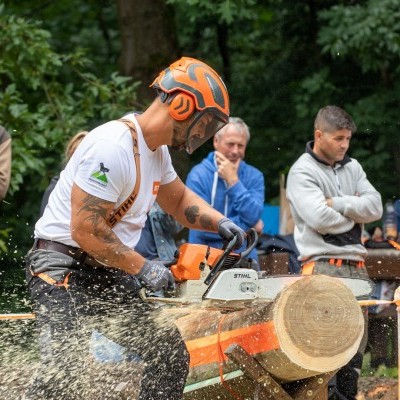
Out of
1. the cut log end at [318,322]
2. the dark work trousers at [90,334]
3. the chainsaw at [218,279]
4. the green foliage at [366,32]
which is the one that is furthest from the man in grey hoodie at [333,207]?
the green foliage at [366,32]

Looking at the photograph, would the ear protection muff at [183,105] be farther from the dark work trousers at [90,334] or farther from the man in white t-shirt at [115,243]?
the dark work trousers at [90,334]

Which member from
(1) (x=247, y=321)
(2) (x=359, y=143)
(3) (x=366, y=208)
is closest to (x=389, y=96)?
(2) (x=359, y=143)

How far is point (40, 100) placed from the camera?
39.0ft

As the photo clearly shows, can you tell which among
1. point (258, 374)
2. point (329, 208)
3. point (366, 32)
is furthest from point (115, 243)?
point (366, 32)

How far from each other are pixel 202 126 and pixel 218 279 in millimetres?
823

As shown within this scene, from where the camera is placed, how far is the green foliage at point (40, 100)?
10633 mm

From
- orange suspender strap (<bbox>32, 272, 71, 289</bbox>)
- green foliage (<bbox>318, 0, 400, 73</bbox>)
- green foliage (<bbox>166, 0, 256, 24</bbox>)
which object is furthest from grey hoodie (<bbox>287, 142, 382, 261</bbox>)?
green foliage (<bbox>166, 0, 256, 24</bbox>)

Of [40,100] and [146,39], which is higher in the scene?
[146,39]

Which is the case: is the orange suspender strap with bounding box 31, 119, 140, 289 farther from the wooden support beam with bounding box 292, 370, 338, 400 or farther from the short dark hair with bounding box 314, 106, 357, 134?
the short dark hair with bounding box 314, 106, 357, 134

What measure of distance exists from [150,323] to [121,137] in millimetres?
1133

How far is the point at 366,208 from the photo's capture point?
724cm

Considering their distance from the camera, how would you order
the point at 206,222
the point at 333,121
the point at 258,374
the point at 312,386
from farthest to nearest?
1. the point at 333,121
2. the point at 206,222
3. the point at 312,386
4. the point at 258,374

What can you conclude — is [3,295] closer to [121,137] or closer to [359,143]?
[121,137]

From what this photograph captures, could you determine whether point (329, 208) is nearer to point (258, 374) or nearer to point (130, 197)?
point (258, 374)
